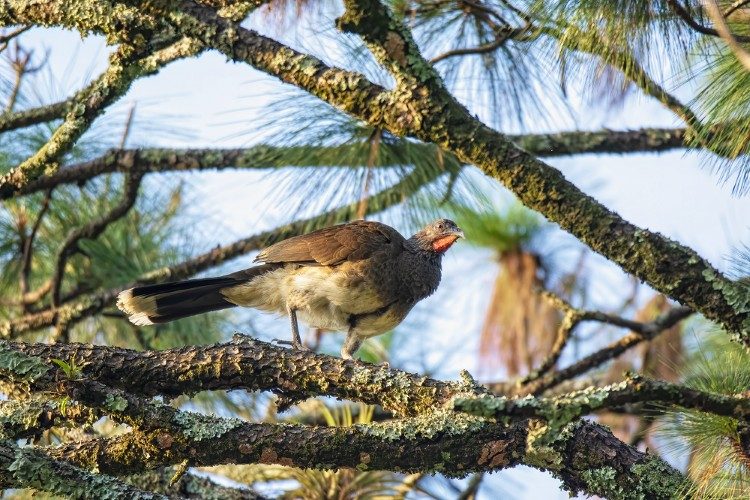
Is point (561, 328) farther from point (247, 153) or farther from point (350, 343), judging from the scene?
point (247, 153)

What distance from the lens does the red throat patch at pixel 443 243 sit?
5023 millimetres

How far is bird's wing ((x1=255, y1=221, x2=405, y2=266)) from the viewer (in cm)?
460

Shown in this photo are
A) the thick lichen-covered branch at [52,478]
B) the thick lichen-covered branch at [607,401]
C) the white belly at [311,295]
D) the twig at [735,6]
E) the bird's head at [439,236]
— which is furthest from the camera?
the bird's head at [439,236]

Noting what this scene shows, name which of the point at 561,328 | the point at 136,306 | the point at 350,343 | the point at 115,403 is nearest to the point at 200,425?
the point at 115,403

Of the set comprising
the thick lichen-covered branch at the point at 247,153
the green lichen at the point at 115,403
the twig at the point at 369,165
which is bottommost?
the green lichen at the point at 115,403

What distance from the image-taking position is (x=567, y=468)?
9.62 feet

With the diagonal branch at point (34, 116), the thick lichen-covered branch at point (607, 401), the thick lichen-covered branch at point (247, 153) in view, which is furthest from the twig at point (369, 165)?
the thick lichen-covered branch at point (607, 401)

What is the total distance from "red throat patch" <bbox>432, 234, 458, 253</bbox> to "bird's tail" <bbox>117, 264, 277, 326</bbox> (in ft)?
2.82

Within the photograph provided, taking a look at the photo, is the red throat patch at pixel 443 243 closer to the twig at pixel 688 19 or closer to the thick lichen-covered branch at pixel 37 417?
the twig at pixel 688 19

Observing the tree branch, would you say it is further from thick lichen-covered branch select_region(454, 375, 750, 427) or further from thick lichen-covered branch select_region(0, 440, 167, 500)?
thick lichen-covered branch select_region(454, 375, 750, 427)

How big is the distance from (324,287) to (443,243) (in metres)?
0.77

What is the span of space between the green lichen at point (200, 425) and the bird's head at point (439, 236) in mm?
2230

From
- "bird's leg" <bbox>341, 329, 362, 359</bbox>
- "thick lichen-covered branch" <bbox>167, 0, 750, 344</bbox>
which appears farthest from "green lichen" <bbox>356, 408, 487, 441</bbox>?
"bird's leg" <bbox>341, 329, 362, 359</bbox>

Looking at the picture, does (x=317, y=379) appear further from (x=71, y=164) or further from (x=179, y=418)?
(x=71, y=164)
